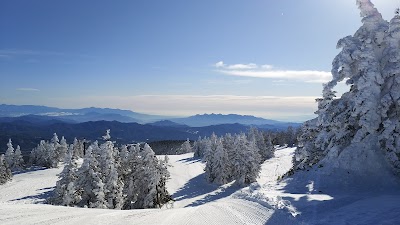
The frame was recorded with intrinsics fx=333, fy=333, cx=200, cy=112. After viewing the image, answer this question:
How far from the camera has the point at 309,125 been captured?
25359 millimetres

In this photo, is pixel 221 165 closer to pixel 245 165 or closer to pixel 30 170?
pixel 245 165

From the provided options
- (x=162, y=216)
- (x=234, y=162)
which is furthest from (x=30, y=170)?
(x=162, y=216)

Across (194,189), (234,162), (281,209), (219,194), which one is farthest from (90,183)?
(234,162)

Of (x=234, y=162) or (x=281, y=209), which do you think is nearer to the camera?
(x=281, y=209)

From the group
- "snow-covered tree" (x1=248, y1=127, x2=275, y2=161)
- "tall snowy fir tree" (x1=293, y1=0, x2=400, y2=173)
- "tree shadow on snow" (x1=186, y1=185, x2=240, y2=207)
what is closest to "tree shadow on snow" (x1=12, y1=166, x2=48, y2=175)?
"tree shadow on snow" (x1=186, y1=185, x2=240, y2=207)

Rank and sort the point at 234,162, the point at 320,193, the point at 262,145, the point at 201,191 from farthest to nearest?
the point at 262,145
the point at 201,191
the point at 234,162
the point at 320,193

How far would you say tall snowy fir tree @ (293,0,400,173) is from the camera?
18.8 m

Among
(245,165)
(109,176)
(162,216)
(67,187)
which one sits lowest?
(245,165)

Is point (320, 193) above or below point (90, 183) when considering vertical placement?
above

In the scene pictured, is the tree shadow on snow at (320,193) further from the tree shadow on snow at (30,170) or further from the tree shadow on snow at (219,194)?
the tree shadow on snow at (30,170)

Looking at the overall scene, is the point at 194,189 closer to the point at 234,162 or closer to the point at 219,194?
the point at 219,194

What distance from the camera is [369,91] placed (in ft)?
63.3

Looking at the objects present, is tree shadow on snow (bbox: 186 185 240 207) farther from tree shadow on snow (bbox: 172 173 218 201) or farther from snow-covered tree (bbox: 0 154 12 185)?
snow-covered tree (bbox: 0 154 12 185)

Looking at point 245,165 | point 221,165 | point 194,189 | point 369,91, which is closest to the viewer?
point 369,91
